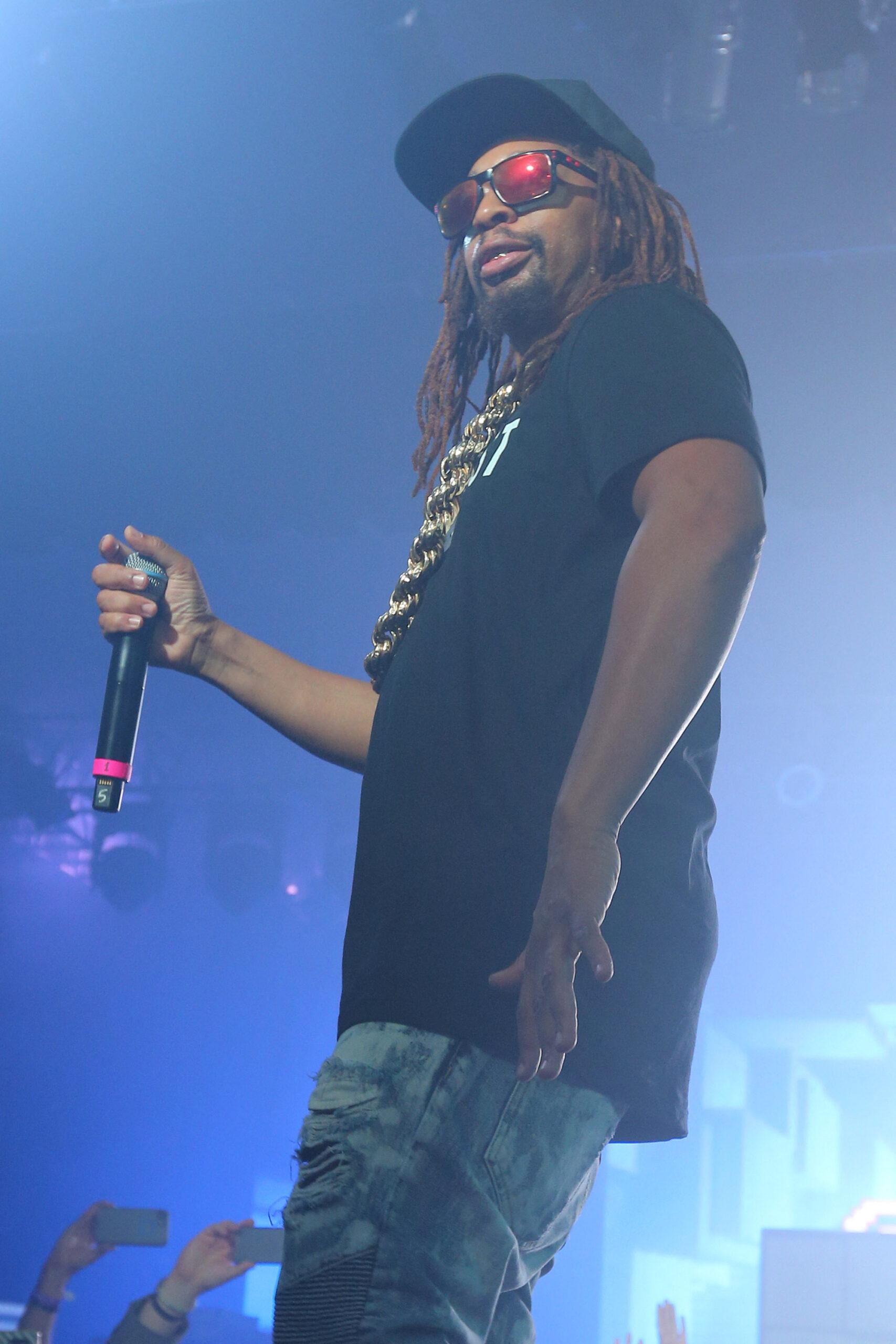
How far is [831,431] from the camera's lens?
4.86m

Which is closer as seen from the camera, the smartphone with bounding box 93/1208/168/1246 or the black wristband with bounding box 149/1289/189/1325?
the black wristband with bounding box 149/1289/189/1325

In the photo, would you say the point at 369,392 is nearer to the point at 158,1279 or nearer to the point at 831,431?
the point at 831,431

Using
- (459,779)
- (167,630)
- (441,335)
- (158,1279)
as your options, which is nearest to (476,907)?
(459,779)

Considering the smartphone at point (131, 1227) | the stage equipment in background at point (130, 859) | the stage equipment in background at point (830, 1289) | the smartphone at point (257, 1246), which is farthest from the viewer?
the stage equipment in background at point (130, 859)

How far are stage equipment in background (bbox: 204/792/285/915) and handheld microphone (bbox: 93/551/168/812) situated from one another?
377 cm

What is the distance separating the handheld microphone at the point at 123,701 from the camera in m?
1.18

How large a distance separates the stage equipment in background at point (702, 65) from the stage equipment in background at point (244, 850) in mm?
3175

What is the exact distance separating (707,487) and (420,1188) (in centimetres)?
48

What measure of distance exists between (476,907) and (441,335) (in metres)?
1.05

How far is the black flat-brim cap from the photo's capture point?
1.26m

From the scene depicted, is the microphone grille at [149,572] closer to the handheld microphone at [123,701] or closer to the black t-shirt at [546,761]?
the handheld microphone at [123,701]

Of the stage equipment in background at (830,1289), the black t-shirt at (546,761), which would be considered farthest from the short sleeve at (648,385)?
the stage equipment in background at (830,1289)

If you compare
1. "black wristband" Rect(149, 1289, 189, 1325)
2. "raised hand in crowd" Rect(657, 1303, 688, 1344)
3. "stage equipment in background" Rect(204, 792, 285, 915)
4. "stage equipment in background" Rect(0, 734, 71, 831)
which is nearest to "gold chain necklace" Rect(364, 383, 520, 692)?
"black wristband" Rect(149, 1289, 189, 1325)

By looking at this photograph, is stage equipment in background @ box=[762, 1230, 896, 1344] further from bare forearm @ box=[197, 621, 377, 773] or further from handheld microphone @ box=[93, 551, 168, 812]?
handheld microphone @ box=[93, 551, 168, 812]
